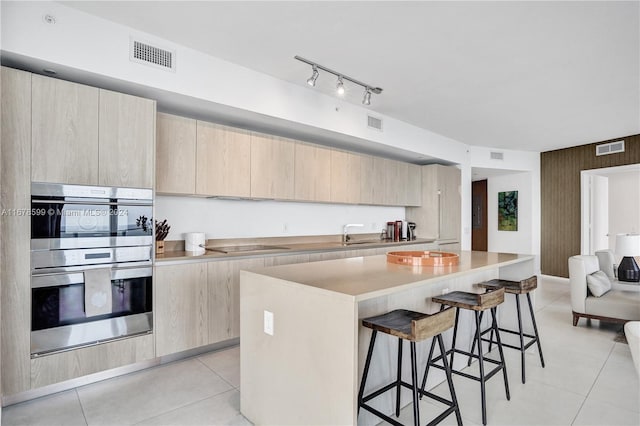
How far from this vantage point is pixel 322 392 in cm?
164

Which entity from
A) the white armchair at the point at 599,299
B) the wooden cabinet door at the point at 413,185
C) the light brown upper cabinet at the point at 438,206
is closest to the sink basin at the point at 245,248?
the wooden cabinet door at the point at 413,185

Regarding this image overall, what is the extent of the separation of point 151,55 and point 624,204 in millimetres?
9755

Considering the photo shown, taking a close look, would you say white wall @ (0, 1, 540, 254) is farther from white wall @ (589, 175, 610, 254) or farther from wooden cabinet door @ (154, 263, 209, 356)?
white wall @ (589, 175, 610, 254)

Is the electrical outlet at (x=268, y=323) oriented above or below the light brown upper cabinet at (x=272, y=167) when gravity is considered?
below

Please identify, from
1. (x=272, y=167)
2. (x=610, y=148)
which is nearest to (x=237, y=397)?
(x=272, y=167)

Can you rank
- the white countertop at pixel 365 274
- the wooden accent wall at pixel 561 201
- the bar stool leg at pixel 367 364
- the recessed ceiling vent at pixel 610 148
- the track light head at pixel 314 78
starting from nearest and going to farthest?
1. the white countertop at pixel 365 274
2. the bar stool leg at pixel 367 364
3. the track light head at pixel 314 78
4. the recessed ceiling vent at pixel 610 148
5. the wooden accent wall at pixel 561 201

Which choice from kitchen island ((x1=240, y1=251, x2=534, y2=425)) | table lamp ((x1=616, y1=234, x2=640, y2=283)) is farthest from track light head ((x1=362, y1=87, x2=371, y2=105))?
table lamp ((x1=616, y1=234, x2=640, y2=283))

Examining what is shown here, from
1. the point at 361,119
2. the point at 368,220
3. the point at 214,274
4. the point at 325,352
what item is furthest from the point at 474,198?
the point at 325,352

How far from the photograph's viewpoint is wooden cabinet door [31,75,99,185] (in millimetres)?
2268

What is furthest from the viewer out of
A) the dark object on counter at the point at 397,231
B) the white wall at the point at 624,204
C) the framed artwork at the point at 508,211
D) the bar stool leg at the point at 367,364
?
the white wall at the point at 624,204

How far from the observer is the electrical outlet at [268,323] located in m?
1.92

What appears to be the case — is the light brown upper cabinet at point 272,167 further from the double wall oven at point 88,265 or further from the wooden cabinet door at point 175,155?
the double wall oven at point 88,265

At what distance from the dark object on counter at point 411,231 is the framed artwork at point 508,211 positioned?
3018 mm

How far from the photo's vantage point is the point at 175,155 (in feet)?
10.2
